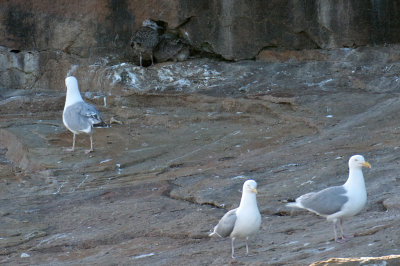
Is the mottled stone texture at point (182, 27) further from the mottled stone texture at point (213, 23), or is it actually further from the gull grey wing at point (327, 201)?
the gull grey wing at point (327, 201)

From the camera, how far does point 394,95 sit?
36.6ft

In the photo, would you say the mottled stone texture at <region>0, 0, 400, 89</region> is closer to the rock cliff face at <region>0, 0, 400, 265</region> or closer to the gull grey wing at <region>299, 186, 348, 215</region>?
the rock cliff face at <region>0, 0, 400, 265</region>

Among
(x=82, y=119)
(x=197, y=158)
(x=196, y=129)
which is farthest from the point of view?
(x=196, y=129)

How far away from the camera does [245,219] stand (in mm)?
5836

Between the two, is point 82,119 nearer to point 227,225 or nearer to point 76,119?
point 76,119

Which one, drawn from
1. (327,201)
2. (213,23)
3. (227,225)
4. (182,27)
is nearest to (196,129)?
(213,23)

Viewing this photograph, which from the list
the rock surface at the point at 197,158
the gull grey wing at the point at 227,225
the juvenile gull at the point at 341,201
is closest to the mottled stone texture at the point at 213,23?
the rock surface at the point at 197,158

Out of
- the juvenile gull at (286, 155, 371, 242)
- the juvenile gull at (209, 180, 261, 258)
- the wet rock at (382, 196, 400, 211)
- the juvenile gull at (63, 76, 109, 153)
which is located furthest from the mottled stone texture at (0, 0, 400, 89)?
the juvenile gull at (209, 180, 261, 258)

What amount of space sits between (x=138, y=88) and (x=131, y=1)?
174 centimetres

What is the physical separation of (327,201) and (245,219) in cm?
64

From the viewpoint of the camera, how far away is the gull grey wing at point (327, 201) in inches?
228

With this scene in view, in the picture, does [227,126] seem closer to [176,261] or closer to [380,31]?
[380,31]

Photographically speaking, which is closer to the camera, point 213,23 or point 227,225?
point 227,225

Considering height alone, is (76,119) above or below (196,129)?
above
